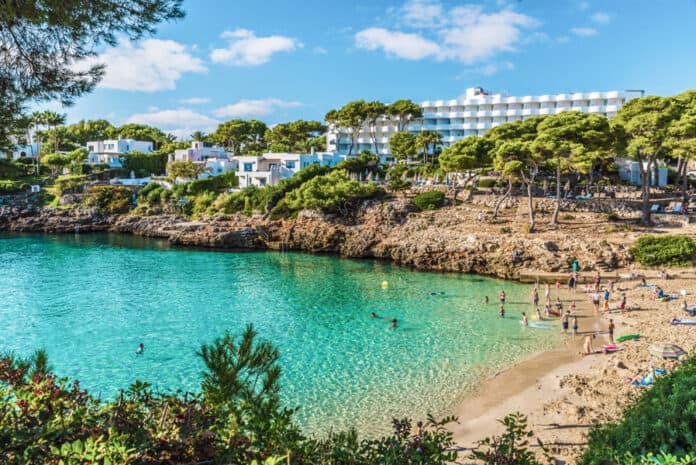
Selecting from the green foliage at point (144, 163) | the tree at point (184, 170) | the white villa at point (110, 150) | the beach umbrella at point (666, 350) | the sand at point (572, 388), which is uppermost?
the white villa at point (110, 150)

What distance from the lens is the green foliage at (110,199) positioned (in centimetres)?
6788

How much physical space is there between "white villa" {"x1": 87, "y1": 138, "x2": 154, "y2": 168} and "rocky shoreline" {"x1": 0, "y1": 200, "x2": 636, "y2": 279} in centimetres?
2221

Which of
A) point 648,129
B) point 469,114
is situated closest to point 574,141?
point 648,129

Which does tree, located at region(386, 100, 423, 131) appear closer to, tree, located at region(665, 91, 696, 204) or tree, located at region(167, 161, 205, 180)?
tree, located at region(167, 161, 205, 180)

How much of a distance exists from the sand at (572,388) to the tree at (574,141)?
54.4 ft

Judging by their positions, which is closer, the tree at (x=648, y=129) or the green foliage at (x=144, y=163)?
the tree at (x=648, y=129)

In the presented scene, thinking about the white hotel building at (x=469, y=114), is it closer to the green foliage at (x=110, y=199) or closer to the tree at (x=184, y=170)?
the tree at (x=184, y=170)

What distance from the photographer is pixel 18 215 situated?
66.4 metres

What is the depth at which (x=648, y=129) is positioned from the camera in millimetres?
40219

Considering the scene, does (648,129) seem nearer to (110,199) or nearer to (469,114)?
(469,114)

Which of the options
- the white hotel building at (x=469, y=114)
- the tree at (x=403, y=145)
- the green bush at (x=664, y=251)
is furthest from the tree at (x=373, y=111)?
the green bush at (x=664, y=251)

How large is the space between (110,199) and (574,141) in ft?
198

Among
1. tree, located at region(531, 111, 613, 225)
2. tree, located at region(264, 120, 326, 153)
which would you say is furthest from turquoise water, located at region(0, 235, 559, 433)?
tree, located at region(264, 120, 326, 153)

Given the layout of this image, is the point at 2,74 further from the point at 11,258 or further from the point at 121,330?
the point at 11,258
